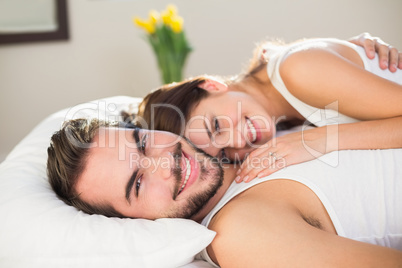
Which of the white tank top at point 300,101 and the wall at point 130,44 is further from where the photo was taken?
the wall at point 130,44

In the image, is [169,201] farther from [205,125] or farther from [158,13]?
[158,13]

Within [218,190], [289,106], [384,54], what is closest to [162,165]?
[218,190]

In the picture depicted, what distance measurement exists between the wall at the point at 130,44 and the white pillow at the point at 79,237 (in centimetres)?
218

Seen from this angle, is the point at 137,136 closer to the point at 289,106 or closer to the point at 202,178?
the point at 202,178

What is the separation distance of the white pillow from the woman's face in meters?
0.48

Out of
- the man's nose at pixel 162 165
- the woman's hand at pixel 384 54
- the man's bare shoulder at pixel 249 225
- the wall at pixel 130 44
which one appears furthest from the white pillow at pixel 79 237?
the wall at pixel 130 44

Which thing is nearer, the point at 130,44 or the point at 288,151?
the point at 288,151

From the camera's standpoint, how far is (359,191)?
1.38 meters

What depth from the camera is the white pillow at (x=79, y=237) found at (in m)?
1.22

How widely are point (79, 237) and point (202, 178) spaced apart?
446 millimetres

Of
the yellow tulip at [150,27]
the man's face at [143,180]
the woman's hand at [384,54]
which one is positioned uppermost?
the yellow tulip at [150,27]

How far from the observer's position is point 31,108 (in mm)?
3432

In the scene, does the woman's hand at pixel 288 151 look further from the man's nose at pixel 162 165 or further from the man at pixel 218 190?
the man's nose at pixel 162 165

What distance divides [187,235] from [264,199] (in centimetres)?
25
